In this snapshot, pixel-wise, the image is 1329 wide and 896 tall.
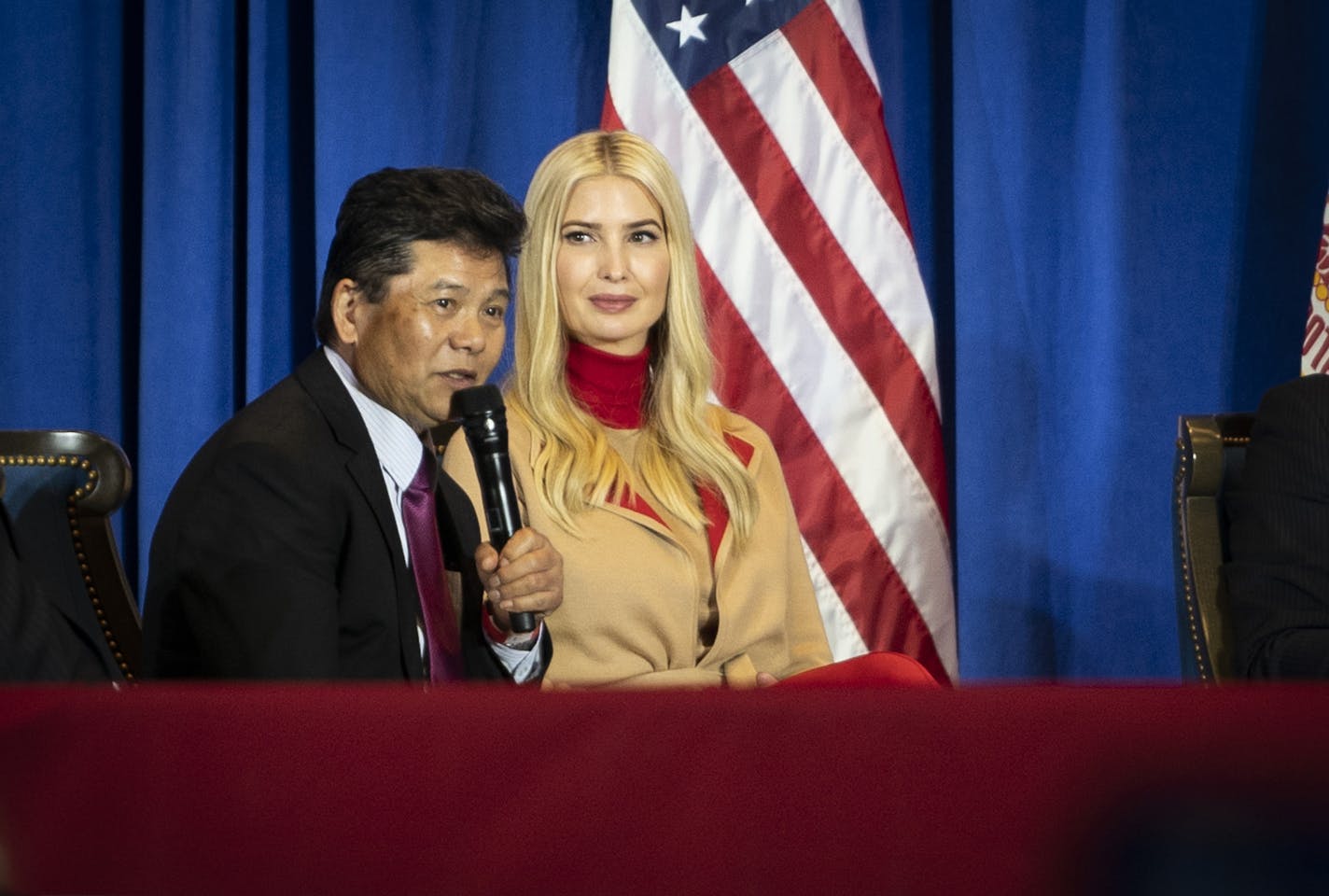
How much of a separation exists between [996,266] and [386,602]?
161cm

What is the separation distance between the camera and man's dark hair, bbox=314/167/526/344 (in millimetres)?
1640

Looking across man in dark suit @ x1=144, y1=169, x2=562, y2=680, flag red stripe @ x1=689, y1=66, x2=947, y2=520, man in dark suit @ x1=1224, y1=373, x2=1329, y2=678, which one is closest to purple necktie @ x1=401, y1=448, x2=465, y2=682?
man in dark suit @ x1=144, y1=169, x2=562, y2=680

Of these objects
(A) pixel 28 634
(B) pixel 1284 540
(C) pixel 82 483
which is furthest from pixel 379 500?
(B) pixel 1284 540

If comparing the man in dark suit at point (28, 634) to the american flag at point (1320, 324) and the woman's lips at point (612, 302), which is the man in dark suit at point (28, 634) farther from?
the american flag at point (1320, 324)

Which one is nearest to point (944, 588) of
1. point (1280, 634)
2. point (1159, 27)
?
point (1280, 634)

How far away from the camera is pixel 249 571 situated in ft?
4.60

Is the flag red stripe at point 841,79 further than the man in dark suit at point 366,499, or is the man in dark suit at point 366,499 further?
the flag red stripe at point 841,79

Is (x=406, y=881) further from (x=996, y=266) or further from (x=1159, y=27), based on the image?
(x=1159, y=27)

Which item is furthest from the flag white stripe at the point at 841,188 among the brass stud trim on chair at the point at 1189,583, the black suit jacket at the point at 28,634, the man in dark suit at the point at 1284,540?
the black suit jacket at the point at 28,634

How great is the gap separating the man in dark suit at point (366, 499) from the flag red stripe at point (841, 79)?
1074mm

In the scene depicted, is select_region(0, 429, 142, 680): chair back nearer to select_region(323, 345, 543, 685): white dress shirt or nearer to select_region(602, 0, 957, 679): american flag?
select_region(323, 345, 543, 685): white dress shirt

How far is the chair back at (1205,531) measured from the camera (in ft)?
5.90

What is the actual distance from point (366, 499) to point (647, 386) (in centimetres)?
62

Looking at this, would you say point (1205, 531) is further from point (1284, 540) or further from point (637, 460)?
point (637, 460)
